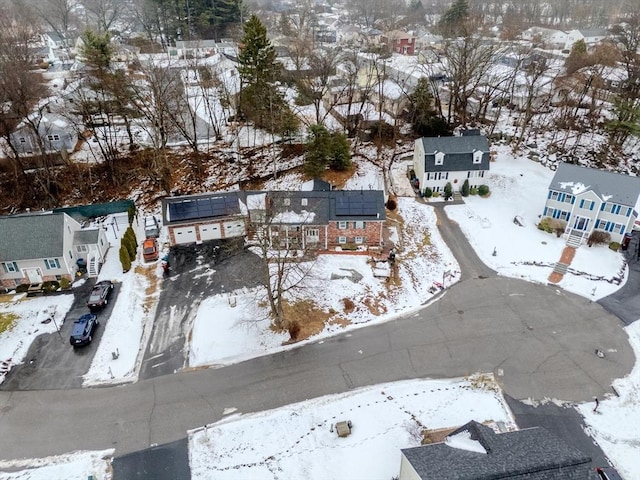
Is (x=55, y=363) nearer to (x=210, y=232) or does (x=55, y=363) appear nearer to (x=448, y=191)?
(x=210, y=232)

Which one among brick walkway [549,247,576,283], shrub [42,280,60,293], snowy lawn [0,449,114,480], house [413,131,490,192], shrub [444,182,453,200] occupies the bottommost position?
snowy lawn [0,449,114,480]

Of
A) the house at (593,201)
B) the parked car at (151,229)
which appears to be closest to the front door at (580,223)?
the house at (593,201)

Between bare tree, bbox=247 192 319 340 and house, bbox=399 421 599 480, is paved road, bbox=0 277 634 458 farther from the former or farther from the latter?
bare tree, bbox=247 192 319 340

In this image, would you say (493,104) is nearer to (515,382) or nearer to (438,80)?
(438,80)

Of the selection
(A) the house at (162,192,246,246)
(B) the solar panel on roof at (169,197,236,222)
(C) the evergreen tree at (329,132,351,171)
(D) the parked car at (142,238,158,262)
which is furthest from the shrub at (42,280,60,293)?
(C) the evergreen tree at (329,132,351,171)

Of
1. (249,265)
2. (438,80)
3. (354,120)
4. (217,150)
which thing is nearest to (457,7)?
(438,80)
